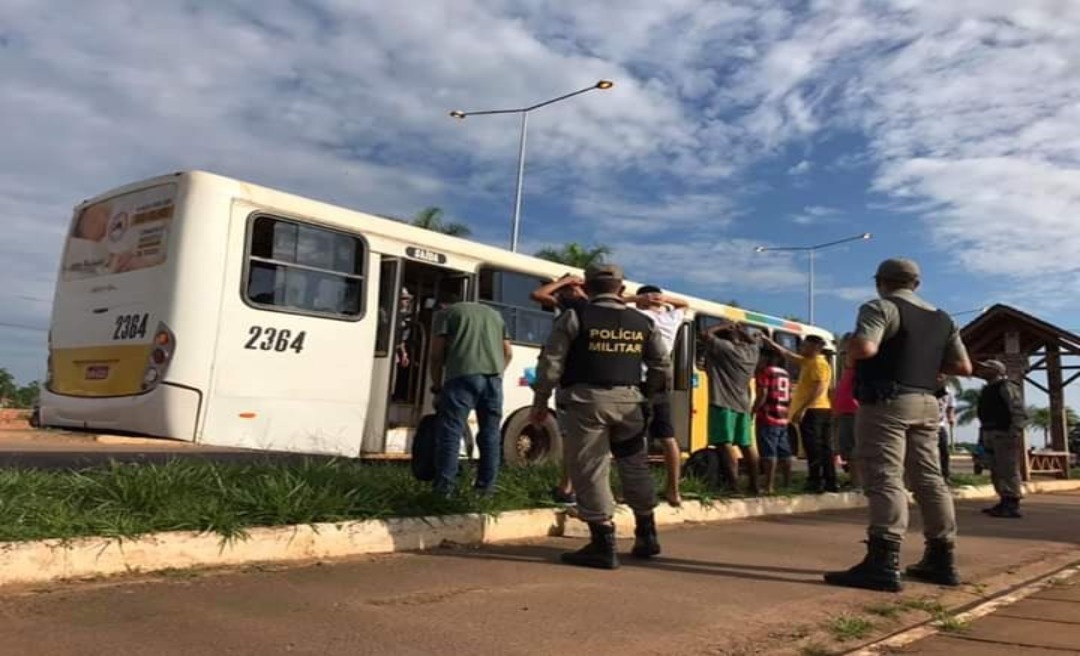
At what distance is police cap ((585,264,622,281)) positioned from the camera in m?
5.62

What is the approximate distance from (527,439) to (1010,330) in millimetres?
11398

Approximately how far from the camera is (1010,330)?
680 inches

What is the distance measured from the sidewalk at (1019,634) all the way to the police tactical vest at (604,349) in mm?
2175

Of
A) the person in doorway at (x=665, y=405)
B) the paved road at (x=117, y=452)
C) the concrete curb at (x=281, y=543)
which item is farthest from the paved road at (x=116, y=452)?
the person in doorway at (x=665, y=405)

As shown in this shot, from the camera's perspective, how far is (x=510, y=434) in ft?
33.7

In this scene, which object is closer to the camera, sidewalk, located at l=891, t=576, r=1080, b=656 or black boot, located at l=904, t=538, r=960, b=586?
sidewalk, located at l=891, t=576, r=1080, b=656

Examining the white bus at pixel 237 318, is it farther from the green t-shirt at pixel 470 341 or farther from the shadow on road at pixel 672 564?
the shadow on road at pixel 672 564

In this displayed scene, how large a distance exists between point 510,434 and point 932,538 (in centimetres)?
556

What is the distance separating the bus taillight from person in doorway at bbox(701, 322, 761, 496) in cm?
476

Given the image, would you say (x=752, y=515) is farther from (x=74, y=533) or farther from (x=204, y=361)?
(x=74, y=533)

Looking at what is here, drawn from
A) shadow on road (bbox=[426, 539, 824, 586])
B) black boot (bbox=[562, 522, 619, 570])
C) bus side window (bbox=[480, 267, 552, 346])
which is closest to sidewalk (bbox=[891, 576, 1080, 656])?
shadow on road (bbox=[426, 539, 824, 586])

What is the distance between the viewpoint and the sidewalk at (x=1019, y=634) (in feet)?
12.7

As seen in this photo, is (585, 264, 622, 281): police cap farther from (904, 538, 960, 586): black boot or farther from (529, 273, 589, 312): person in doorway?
(904, 538, 960, 586): black boot

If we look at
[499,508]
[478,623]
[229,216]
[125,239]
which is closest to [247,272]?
[229,216]
